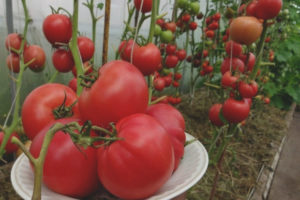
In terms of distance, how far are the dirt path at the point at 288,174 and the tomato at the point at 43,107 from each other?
131 centimetres

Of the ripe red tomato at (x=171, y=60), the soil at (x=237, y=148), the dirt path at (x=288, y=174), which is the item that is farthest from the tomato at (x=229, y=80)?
the dirt path at (x=288, y=174)

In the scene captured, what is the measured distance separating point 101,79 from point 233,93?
50 cm

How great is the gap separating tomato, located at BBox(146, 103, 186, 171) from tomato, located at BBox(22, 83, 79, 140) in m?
0.14

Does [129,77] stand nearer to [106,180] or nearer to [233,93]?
[106,180]

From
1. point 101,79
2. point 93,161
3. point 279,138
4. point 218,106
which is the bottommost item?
point 279,138

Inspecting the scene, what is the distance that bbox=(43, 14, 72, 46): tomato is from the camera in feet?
1.65

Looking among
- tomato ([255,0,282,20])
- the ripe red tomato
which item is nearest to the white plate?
tomato ([255,0,282,20])

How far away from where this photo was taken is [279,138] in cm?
193

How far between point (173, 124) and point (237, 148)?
1410 mm

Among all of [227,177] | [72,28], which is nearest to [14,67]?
[72,28]

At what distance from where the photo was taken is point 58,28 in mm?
505

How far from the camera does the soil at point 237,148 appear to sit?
4.08 ft

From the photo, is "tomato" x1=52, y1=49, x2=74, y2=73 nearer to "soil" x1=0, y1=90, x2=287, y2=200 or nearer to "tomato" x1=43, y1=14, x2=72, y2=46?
"tomato" x1=43, y1=14, x2=72, y2=46

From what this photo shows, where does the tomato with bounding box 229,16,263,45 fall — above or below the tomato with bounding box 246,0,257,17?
below
